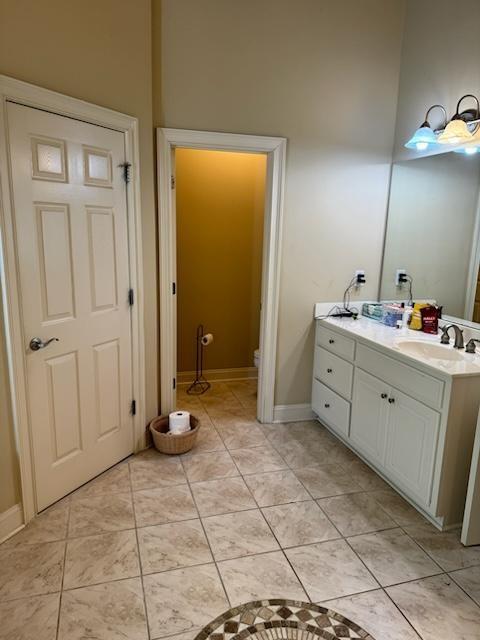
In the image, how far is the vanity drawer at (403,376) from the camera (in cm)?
224

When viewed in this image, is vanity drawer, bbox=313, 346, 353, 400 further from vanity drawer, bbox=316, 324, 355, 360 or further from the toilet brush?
the toilet brush

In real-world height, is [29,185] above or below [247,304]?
above

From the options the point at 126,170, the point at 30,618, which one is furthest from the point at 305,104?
the point at 30,618

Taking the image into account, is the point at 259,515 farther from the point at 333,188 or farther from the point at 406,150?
the point at 406,150

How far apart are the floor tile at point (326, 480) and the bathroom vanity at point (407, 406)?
21cm

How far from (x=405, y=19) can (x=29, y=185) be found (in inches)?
111

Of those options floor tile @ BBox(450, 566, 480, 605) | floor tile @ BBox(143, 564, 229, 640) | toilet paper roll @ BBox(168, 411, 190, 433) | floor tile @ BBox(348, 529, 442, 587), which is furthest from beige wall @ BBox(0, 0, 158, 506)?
floor tile @ BBox(450, 566, 480, 605)

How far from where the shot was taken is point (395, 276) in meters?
3.41

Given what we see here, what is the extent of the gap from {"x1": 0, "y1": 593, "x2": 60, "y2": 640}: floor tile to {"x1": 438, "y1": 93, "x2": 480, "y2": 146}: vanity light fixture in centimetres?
310

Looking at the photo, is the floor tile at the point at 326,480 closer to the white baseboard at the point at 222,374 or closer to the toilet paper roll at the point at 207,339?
the toilet paper roll at the point at 207,339

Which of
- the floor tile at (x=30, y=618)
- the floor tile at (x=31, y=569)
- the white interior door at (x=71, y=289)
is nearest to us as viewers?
the floor tile at (x=30, y=618)

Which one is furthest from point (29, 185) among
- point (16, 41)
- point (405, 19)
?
point (405, 19)

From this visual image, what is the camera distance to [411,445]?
7.93ft

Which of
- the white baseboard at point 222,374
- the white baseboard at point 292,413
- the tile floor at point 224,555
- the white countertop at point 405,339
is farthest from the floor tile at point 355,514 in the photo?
the white baseboard at point 222,374
